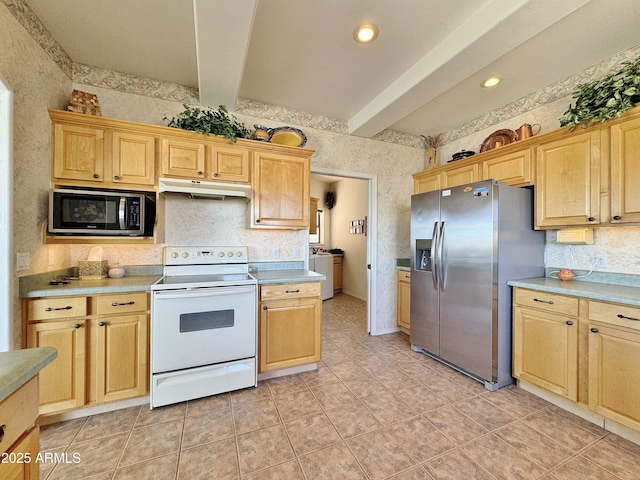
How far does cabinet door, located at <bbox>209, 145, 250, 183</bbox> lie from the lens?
250cm

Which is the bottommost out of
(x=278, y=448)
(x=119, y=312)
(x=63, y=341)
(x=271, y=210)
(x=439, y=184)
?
(x=278, y=448)

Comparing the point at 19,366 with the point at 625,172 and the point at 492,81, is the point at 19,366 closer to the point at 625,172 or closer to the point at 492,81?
the point at 625,172

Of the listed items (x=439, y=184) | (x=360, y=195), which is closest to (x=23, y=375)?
(x=439, y=184)

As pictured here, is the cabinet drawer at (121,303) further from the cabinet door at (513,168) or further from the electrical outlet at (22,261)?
the cabinet door at (513,168)

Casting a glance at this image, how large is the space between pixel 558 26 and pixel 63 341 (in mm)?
4107

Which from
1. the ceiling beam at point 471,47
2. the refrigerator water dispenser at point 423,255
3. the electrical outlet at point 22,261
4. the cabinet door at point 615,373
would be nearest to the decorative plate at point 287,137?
the ceiling beam at point 471,47

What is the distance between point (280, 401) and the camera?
217 centimetres

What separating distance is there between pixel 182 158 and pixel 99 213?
782mm

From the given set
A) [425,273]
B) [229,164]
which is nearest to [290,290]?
[229,164]

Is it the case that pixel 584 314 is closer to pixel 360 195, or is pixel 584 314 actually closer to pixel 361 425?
pixel 361 425

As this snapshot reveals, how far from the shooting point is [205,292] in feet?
6.97

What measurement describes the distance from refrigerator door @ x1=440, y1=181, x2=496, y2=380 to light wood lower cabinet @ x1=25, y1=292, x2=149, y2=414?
267 cm

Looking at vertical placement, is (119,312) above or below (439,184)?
below

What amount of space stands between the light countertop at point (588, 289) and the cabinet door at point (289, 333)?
180 centimetres
